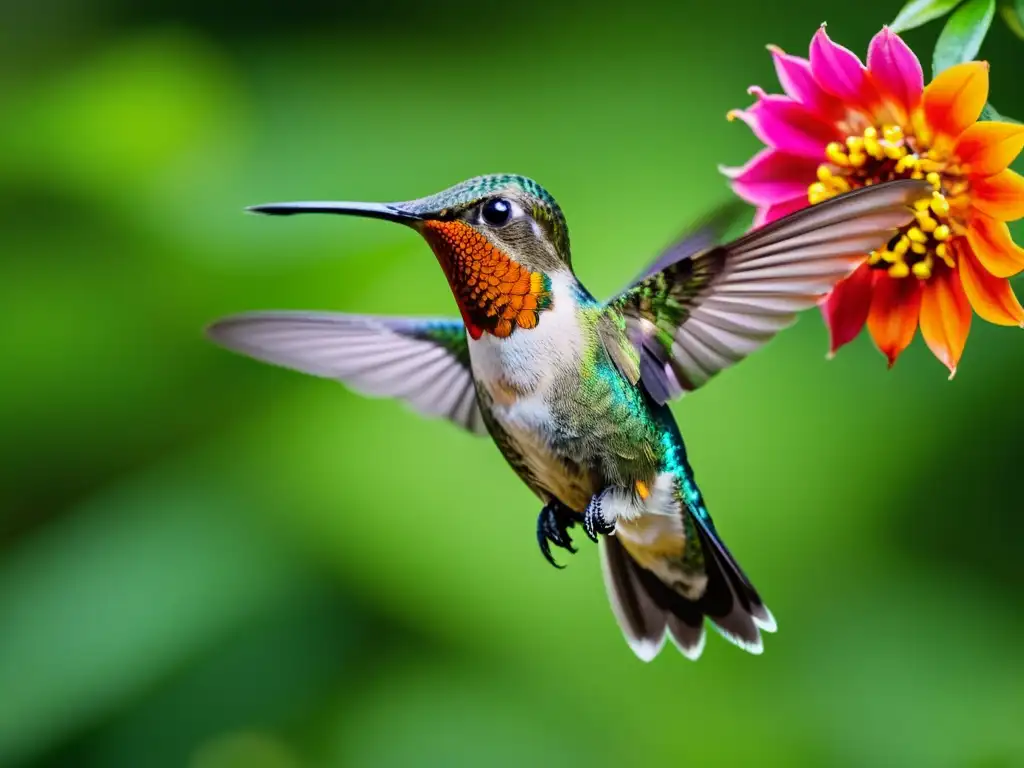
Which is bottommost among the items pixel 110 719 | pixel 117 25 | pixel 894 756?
pixel 894 756

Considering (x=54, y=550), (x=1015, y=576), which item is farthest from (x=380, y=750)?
(x=1015, y=576)

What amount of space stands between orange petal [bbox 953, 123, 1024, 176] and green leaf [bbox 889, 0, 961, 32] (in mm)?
101

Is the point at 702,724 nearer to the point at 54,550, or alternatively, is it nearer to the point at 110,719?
the point at 110,719

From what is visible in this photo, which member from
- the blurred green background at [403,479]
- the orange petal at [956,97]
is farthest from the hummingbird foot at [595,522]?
the blurred green background at [403,479]

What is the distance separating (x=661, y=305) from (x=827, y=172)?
24 cm

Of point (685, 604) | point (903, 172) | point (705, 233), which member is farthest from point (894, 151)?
point (685, 604)

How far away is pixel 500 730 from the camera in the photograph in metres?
3.08

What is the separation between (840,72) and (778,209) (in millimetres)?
186

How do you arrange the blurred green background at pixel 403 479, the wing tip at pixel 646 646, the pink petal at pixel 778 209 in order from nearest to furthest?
the pink petal at pixel 778 209, the wing tip at pixel 646 646, the blurred green background at pixel 403 479

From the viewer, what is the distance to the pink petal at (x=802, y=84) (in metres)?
1.21

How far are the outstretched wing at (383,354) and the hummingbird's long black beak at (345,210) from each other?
327mm

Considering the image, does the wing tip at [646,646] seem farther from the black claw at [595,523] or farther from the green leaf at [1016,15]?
the green leaf at [1016,15]

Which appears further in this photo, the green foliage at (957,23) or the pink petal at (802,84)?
the pink petal at (802,84)

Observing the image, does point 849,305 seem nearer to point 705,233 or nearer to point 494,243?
point 705,233
